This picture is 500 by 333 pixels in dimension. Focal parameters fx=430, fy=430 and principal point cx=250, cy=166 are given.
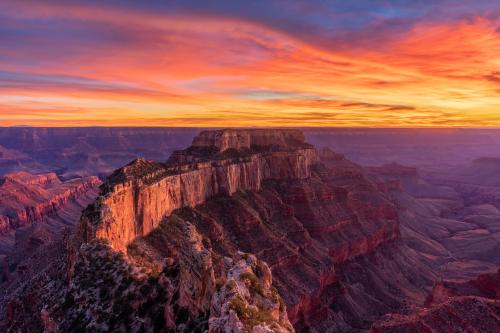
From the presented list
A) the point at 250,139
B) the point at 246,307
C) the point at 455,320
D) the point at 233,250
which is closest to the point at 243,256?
the point at 246,307

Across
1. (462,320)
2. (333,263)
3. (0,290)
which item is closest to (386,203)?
(333,263)

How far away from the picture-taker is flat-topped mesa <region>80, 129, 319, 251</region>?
53894mm

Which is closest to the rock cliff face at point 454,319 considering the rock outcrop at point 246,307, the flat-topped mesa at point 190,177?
the rock outcrop at point 246,307

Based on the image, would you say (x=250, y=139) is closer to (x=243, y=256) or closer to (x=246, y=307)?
(x=243, y=256)

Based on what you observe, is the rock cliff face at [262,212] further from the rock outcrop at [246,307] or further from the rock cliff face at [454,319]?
the rock cliff face at [454,319]

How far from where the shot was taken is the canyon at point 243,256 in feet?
98.4

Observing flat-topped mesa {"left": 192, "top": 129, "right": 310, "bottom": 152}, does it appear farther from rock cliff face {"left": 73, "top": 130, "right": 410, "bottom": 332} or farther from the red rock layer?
the red rock layer

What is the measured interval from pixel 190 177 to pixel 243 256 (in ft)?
165

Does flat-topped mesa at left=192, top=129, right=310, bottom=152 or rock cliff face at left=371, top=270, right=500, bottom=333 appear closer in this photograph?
rock cliff face at left=371, top=270, right=500, bottom=333

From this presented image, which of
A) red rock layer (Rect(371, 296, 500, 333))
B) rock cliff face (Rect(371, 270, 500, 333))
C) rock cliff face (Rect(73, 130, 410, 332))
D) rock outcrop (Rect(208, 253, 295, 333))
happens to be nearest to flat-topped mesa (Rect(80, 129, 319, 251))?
rock cliff face (Rect(73, 130, 410, 332))

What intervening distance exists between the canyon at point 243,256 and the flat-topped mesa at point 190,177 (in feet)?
0.92

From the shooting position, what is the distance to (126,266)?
3550 cm

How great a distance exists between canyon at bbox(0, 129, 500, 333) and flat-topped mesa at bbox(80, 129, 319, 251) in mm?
280

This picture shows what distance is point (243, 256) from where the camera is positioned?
35.8 meters
